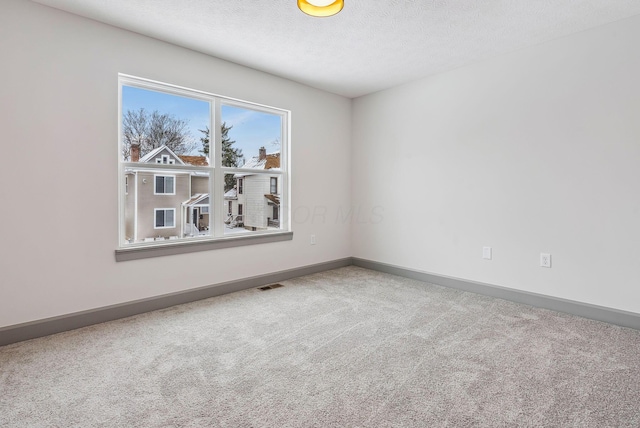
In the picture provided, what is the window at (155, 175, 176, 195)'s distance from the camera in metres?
3.29

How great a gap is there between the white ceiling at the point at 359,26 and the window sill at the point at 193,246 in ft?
6.53

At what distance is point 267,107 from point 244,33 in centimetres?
115

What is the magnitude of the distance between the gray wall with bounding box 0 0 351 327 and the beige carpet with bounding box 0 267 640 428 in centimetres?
37

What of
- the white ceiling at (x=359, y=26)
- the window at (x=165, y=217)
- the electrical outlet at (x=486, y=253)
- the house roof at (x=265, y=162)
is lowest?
the electrical outlet at (x=486, y=253)

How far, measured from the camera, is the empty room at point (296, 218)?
189cm

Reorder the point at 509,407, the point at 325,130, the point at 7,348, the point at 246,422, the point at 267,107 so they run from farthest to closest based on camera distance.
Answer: the point at 325,130 → the point at 267,107 → the point at 7,348 → the point at 509,407 → the point at 246,422

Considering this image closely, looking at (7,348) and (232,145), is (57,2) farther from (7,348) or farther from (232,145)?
(7,348)

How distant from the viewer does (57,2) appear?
2541mm

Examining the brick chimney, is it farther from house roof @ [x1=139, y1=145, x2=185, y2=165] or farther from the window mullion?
the window mullion

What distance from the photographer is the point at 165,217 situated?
336 cm

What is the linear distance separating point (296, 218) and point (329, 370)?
2584 millimetres

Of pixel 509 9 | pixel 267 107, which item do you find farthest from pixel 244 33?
pixel 509 9

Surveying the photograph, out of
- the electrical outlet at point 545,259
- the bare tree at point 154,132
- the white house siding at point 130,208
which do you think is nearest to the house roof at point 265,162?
the bare tree at point 154,132

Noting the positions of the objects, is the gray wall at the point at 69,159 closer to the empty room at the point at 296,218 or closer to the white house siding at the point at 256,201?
the empty room at the point at 296,218
